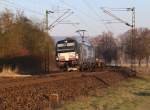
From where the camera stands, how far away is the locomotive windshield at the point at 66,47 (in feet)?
165

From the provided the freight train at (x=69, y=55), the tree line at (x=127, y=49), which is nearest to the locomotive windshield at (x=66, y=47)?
the freight train at (x=69, y=55)

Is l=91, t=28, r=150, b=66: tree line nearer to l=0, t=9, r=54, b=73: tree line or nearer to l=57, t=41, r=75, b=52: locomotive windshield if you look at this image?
l=0, t=9, r=54, b=73: tree line

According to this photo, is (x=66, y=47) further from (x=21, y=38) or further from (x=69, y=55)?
(x=21, y=38)

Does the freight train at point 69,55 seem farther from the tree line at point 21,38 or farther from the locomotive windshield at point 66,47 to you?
the tree line at point 21,38

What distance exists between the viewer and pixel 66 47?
5066cm

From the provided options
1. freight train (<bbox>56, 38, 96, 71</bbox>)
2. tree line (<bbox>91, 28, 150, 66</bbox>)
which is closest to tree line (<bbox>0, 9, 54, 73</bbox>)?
freight train (<bbox>56, 38, 96, 71</bbox>)

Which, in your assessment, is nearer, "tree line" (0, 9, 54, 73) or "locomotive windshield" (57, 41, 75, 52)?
"locomotive windshield" (57, 41, 75, 52)

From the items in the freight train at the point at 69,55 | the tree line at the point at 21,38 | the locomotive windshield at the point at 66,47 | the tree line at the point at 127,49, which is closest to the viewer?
the freight train at the point at 69,55

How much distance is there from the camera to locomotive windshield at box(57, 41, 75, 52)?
165 feet

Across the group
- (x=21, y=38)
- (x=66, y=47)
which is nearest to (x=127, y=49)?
(x=21, y=38)

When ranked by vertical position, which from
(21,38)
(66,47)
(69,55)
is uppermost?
(21,38)

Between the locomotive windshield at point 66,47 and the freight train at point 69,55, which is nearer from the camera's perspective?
the freight train at point 69,55

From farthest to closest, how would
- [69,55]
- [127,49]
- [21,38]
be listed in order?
[127,49] → [21,38] → [69,55]

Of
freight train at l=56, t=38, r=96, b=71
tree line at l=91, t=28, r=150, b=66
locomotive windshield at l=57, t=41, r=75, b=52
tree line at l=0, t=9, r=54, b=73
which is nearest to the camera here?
freight train at l=56, t=38, r=96, b=71
